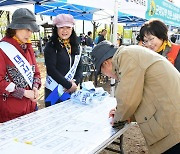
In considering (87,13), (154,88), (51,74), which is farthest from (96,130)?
(87,13)

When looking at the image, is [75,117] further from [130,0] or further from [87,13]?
[87,13]

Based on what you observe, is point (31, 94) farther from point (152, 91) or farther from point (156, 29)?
point (156, 29)

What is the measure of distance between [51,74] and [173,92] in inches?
58.0

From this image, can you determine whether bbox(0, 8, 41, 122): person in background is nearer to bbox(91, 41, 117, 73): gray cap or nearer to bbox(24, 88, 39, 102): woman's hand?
bbox(24, 88, 39, 102): woman's hand

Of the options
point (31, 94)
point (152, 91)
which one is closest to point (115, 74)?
point (152, 91)

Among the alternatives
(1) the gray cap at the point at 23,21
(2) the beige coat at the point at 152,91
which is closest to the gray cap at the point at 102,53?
(2) the beige coat at the point at 152,91

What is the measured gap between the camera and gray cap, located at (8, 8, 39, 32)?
6.31 ft

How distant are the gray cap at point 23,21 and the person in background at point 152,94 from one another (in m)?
0.83

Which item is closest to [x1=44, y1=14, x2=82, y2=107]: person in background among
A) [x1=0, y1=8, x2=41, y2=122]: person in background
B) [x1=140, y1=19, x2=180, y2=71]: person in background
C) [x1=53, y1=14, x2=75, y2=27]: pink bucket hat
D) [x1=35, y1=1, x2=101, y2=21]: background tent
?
[x1=53, y1=14, x2=75, y2=27]: pink bucket hat

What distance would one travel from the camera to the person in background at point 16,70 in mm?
1896

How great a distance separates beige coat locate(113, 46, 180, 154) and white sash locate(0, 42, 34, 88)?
34.2 inches

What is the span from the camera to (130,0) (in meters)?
4.53

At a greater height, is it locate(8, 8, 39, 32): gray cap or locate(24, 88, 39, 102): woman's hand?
locate(8, 8, 39, 32): gray cap

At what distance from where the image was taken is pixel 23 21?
1.94 m
